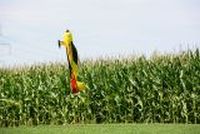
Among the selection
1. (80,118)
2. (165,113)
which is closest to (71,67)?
(165,113)

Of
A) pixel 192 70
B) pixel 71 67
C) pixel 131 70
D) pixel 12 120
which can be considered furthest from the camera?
pixel 12 120

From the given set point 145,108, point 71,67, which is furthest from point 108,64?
point 71,67

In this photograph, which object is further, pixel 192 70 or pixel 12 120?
A: pixel 12 120

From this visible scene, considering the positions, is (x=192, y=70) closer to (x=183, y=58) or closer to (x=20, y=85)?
(x=183, y=58)

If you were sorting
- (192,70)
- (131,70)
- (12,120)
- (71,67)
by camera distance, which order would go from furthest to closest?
(12,120) < (131,70) < (192,70) < (71,67)

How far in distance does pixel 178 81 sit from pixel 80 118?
15.2 ft

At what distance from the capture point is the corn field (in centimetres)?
2161

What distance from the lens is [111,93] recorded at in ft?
75.5

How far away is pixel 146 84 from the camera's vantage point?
22234 millimetres

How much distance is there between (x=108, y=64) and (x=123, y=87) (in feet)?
6.56

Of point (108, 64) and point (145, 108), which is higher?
point (108, 64)

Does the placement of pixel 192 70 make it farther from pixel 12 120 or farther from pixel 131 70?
pixel 12 120

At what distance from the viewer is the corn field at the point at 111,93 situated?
21609 millimetres

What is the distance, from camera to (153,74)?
22312 millimetres
